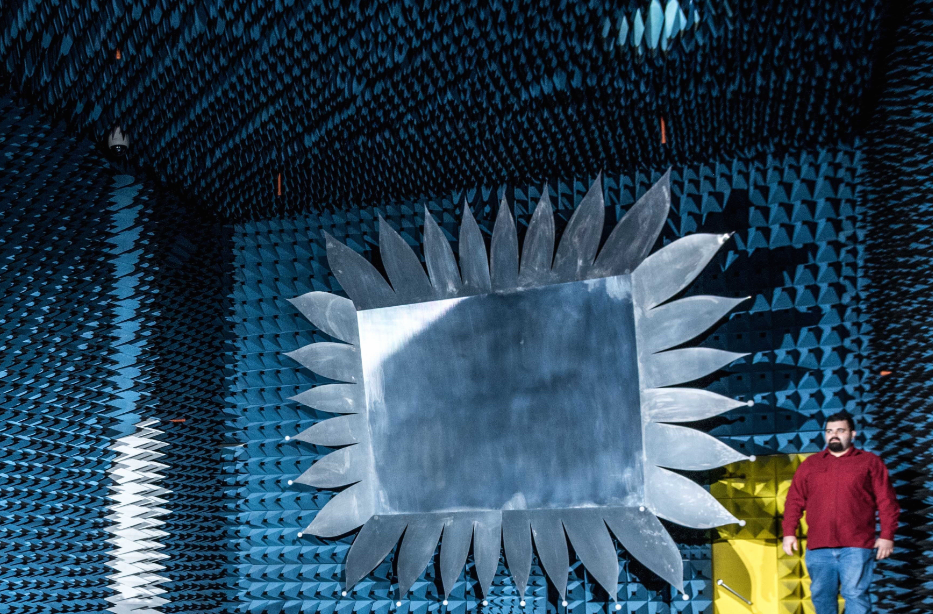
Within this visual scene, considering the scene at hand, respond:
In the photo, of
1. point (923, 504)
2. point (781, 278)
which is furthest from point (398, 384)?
point (923, 504)

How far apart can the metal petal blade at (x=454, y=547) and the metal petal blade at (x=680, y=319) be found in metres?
1.19

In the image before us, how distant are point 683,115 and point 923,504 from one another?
1.87 meters

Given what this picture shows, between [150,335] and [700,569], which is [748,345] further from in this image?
[150,335]

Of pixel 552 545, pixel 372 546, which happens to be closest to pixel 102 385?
pixel 372 546

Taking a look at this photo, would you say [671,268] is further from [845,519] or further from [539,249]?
[845,519]

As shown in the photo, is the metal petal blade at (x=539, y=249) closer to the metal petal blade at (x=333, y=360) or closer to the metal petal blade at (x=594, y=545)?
the metal petal blade at (x=333, y=360)

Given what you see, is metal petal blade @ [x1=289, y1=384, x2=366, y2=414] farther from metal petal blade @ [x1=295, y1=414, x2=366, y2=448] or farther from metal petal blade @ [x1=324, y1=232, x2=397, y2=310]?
metal petal blade @ [x1=324, y1=232, x2=397, y2=310]

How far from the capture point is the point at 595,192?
3379 mm

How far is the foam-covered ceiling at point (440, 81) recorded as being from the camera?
2.84 m

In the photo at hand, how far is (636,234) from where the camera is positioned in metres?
3.30

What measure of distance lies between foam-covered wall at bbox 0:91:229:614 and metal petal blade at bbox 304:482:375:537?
0.76 metres

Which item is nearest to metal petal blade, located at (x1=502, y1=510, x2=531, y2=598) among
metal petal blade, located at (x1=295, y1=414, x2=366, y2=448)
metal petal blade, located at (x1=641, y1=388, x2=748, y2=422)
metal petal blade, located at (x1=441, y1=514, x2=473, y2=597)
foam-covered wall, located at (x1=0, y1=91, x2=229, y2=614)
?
metal petal blade, located at (x1=441, y1=514, x2=473, y2=597)

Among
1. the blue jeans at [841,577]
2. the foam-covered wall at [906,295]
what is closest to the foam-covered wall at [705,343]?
the foam-covered wall at [906,295]

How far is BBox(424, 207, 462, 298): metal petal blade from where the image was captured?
11.9 ft
